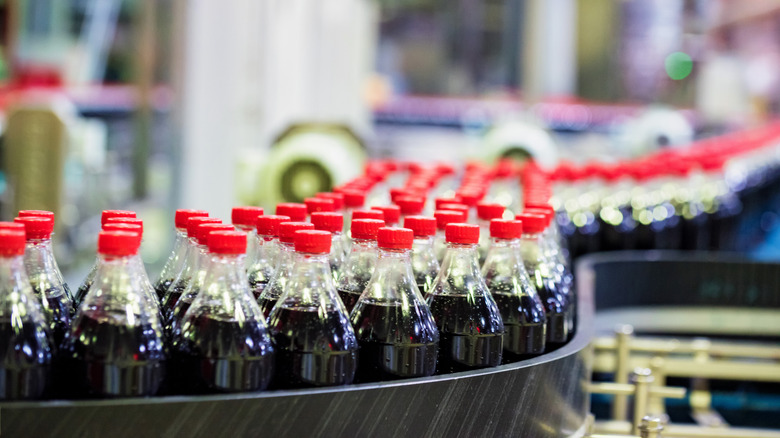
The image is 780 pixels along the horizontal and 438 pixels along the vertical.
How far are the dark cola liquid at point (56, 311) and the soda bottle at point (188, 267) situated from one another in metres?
0.16

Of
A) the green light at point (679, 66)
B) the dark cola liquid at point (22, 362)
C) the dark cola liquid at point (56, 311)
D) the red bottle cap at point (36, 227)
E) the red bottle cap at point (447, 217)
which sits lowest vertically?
the dark cola liquid at point (22, 362)

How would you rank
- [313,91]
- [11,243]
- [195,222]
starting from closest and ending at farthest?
[11,243] < [195,222] < [313,91]

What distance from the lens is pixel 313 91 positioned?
822 cm

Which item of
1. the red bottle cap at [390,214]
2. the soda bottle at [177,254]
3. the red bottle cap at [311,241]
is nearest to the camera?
the red bottle cap at [311,241]

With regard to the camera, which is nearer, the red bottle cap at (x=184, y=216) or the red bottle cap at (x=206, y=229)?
the red bottle cap at (x=206, y=229)

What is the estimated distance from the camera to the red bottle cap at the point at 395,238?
1276mm

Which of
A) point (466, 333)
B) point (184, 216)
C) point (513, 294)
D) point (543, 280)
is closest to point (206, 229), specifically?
point (184, 216)

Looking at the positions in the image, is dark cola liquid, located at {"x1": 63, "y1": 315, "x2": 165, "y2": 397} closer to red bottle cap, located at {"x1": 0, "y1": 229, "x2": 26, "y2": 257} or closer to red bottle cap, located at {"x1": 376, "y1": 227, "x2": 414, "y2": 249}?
red bottle cap, located at {"x1": 0, "y1": 229, "x2": 26, "y2": 257}

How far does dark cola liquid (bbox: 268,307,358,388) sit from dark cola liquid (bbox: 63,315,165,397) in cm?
16

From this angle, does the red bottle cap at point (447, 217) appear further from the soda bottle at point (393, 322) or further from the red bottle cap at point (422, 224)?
the soda bottle at point (393, 322)

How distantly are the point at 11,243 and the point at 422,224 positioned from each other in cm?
59

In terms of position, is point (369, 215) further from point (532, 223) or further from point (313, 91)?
point (313, 91)

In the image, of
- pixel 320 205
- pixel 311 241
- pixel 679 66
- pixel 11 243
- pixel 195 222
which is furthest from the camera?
pixel 679 66

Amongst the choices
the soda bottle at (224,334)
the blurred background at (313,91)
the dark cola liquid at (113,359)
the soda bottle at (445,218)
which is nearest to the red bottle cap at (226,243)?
the soda bottle at (224,334)
